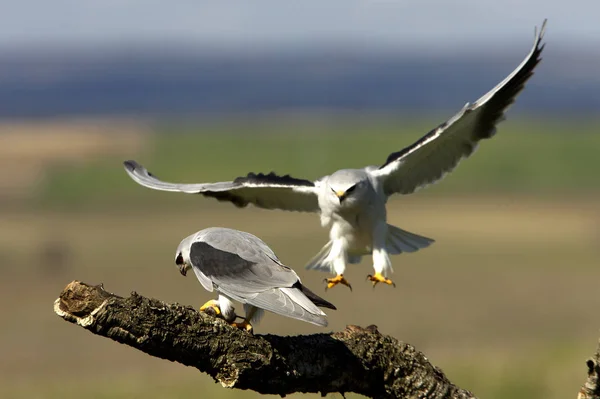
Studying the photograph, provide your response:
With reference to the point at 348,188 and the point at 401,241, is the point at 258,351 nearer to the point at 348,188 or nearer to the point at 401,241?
the point at 348,188

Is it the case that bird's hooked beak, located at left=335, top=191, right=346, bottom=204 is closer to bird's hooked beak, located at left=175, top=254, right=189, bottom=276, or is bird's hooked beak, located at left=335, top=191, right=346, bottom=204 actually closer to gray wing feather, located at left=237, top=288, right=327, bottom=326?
bird's hooked beak, located at left=175, top=254, right=189, bottom=276

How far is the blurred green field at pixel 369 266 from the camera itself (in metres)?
23.7

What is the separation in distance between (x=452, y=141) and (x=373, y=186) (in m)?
1.13

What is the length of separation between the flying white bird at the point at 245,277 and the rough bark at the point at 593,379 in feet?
7.32

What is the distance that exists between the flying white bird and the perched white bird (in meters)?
2.56

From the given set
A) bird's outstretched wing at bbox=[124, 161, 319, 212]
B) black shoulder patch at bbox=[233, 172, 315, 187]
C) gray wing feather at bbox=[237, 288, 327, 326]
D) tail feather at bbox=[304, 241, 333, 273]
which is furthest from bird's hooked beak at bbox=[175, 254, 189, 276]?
tail feather at bbox=[304, 241, 333, 273]

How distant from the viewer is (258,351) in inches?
366

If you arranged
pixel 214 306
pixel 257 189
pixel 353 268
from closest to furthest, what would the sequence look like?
pixel 214 306
pixel 257 189
pixel 353 268

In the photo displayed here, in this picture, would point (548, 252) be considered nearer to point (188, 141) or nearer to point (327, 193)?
point (327, 193)

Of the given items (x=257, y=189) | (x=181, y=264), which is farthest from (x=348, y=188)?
(x=181, y=264)

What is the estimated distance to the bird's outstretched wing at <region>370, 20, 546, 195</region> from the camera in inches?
522

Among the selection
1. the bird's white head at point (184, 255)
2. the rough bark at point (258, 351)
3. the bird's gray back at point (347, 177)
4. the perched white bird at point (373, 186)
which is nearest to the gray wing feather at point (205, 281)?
the bird's white head at point (184, 255)

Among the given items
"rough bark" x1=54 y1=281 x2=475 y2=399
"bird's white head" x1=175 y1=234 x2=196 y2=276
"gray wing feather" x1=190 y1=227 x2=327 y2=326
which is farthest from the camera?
"bird's white head" x1=175 y1=234 x2=196 y2=276

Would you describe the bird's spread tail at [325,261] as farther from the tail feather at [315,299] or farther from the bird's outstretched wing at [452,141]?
the tail feather at [315,299]
